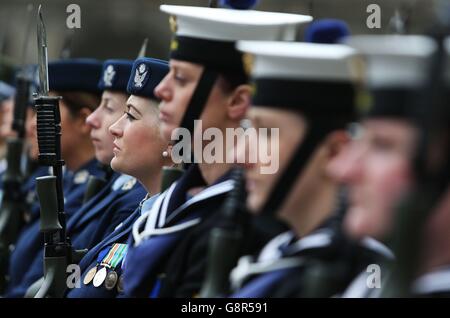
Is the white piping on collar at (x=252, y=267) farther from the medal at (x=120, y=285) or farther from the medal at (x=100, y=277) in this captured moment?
the medal at (x=100, y=277)

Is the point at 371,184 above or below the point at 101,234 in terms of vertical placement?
above

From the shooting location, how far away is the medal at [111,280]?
20.9 feet

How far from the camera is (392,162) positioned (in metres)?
3.94

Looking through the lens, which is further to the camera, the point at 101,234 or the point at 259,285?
the point at 101,234

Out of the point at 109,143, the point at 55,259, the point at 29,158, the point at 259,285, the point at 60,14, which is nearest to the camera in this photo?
the point at 259,285

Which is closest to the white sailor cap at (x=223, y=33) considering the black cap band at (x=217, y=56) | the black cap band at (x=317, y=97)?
the black cap band at (x=217, y=56)

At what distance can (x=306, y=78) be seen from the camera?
14.8ft

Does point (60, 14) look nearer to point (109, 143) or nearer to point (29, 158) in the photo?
point (29, 158)

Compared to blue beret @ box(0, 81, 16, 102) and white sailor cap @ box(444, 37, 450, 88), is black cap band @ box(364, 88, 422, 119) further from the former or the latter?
blue beret @ box(0, 81, 16, 102)

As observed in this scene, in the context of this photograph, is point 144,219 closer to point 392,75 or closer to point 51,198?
point 51,198

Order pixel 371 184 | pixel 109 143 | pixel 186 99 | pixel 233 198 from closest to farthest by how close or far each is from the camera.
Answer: pixel 371 184 → pixel 233 198 → pixel 186 99 → pixel 109 143
